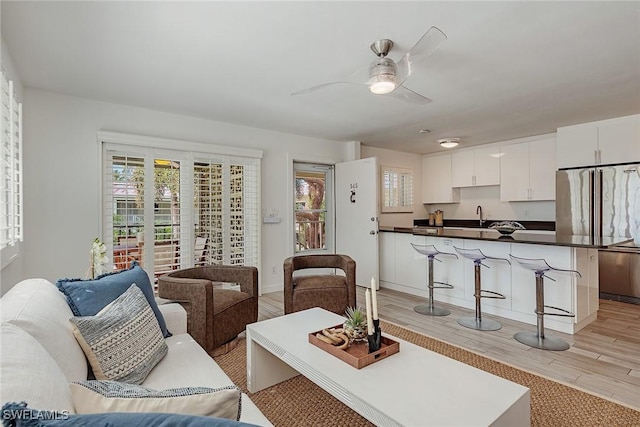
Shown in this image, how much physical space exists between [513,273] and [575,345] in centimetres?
86

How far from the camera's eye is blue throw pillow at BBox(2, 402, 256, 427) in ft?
1.91

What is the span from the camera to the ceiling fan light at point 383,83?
7.45ft

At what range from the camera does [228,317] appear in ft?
9.07

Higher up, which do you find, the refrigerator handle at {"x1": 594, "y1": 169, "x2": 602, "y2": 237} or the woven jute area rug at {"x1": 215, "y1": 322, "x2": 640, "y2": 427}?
the refrigerator handle at {"x1": 594, "y1": 169, "x2": 602, "y2": 237}

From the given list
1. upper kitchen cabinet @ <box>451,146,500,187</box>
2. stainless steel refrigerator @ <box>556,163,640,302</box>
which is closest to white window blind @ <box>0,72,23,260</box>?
stainless steel refrigerator @ <box>556,163,640,302</box>

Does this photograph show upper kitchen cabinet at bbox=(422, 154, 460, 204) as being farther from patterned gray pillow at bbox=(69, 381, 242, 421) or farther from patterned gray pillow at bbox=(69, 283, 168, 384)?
patterned gray pillow at bbox=(69, 381, 242, 421)

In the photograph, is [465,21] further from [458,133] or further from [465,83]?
[458,133]

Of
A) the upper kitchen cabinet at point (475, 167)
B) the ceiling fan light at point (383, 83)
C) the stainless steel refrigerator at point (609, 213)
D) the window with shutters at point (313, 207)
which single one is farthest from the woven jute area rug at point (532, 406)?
the upper kitchen cabinet at point (475, 167)

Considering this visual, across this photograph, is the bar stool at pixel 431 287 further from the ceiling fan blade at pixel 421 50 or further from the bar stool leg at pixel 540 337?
the ceiling fan blade at pixel 421 50

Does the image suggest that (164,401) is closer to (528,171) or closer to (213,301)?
(213,301)

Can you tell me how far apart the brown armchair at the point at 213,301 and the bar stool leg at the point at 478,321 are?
221 cm

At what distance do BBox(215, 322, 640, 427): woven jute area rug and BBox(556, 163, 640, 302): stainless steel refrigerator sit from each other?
9.29 ft

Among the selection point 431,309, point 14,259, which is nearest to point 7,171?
point 14,259

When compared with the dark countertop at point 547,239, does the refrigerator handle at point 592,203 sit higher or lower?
higher
